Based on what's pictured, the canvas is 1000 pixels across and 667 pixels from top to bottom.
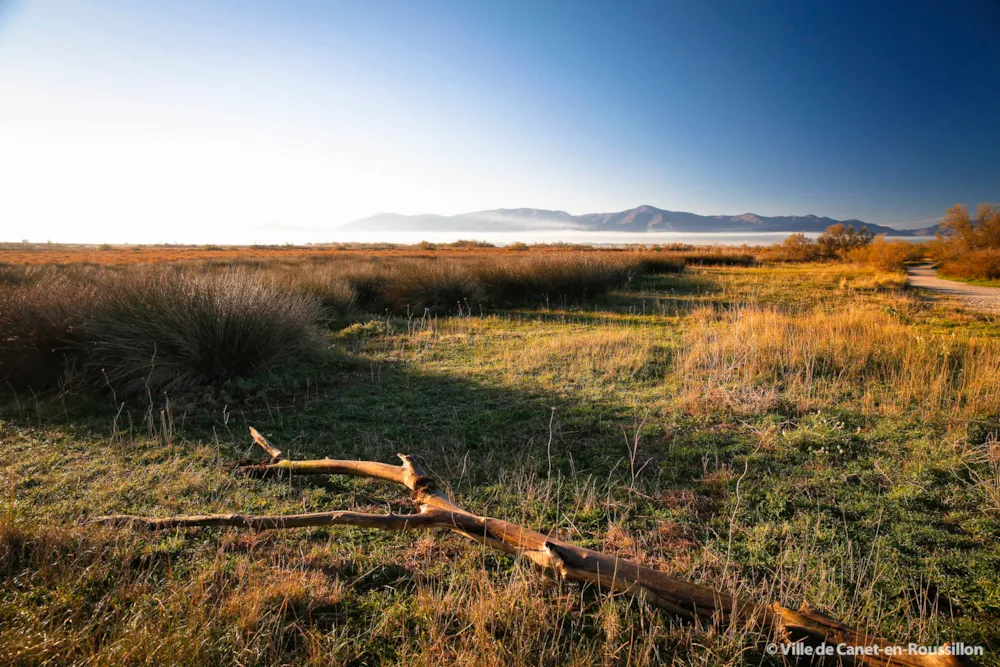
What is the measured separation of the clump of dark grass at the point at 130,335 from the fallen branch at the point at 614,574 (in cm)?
379

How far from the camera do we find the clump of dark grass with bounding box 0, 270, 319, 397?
5.77 meters

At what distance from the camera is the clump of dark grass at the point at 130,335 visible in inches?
227

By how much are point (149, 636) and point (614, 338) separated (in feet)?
23.8

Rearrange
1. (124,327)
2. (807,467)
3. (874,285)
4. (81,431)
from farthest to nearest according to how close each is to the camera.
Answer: (874,285) < (124,327) < (81,431) < (807,467)

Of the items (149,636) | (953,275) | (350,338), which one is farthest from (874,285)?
(149,636)

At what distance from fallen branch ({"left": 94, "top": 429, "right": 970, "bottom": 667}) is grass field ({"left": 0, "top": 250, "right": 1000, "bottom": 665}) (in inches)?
4.6

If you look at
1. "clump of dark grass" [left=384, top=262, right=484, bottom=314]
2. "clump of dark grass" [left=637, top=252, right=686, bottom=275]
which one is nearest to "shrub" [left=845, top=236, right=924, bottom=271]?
"clump of dark grass" [left=637, top=252, right=686, bottom=275]

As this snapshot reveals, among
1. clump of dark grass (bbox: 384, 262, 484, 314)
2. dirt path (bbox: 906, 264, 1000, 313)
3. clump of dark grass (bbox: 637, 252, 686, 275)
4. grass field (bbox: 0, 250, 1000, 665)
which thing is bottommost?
grass field (bbox: 0, 250, 1000, 665)

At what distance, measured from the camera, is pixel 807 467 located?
355cm

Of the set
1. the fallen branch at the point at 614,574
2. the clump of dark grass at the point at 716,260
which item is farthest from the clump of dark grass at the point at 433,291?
the clump of dark grass at the point at 716,260

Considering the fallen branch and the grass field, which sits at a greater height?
the fallen branch

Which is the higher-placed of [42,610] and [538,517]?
[42,610]

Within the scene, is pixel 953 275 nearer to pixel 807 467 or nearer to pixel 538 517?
pixel 807 467

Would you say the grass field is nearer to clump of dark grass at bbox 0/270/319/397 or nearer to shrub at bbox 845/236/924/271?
clump of dark grass at bbox 0/270/319/397
